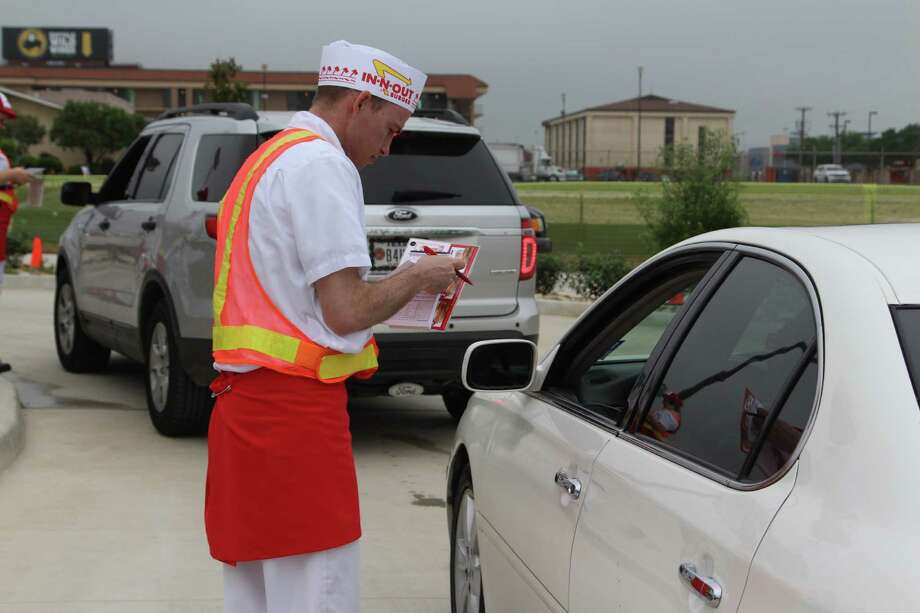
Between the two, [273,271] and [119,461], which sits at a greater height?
→ [273,271]

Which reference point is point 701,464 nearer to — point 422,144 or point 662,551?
point 662,551

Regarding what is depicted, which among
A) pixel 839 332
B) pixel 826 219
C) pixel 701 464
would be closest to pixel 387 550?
pixel 701 464

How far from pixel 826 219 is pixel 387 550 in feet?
67.6

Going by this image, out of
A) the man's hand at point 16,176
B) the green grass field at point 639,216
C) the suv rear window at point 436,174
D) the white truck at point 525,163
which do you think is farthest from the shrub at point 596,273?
the white truck at point 525,163

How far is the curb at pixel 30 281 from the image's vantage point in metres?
18.0

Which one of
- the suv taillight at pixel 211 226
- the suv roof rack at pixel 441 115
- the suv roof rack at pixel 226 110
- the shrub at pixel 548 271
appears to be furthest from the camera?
the shrub at pixel 548 271

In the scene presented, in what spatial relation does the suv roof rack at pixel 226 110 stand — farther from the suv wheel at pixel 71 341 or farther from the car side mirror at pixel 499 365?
the car side mirror at pixel 499 365

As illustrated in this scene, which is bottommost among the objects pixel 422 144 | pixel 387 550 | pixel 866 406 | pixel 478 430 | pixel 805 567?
pixel 387 550

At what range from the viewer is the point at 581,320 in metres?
3.80

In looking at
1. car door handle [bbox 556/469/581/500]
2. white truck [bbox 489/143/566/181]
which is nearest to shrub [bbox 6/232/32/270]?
car door handle [bbox 556/469/581/500]

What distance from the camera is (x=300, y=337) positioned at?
3059 mm

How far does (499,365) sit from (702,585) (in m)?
1.64

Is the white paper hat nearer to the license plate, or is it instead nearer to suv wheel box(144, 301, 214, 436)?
the license plate

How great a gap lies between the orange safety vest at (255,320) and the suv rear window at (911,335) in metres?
1.38
